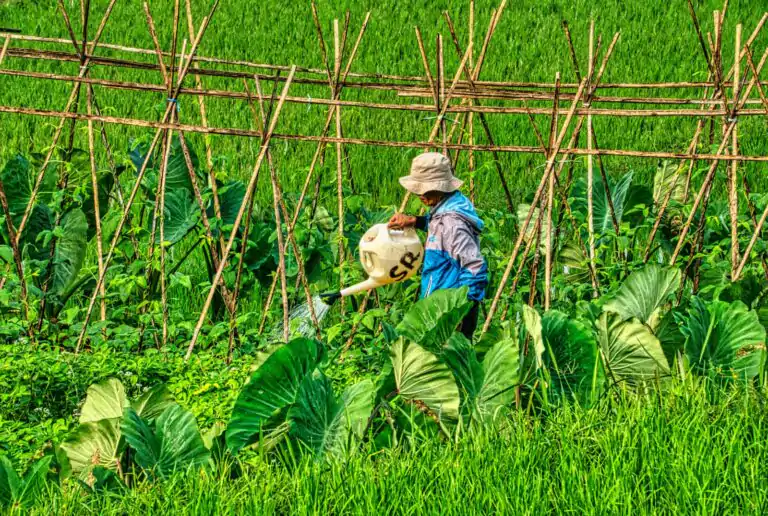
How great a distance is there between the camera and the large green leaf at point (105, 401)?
3193mm

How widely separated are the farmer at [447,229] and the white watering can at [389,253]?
0.04 metres

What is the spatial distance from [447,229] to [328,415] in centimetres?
106

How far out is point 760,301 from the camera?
13.3ft

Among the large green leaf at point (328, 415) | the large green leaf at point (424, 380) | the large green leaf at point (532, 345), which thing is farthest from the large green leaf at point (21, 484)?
the large green leaf at point (532, 345)

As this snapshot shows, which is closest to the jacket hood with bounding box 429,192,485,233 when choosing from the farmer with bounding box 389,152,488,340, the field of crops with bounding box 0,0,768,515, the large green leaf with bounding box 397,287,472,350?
the farmer with bounding box 389,152,488,340

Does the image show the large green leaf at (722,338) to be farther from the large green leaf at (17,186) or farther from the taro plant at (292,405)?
the large green leaf at (17,186)

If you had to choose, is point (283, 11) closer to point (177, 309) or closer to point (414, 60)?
point (414, 60)

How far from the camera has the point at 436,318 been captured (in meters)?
3.51

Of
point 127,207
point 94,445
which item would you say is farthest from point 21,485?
point 127,207

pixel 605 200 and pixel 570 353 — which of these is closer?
pixel 570 353

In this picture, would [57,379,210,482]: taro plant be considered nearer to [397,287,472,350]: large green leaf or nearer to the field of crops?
the field of crops

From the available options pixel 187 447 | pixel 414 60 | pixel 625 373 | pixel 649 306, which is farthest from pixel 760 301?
pixel 414 60

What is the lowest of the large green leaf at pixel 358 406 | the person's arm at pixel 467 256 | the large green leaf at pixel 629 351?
the large green leaf at pixel 358 406

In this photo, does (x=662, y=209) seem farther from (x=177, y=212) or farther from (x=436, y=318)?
(x=177, y=212)
